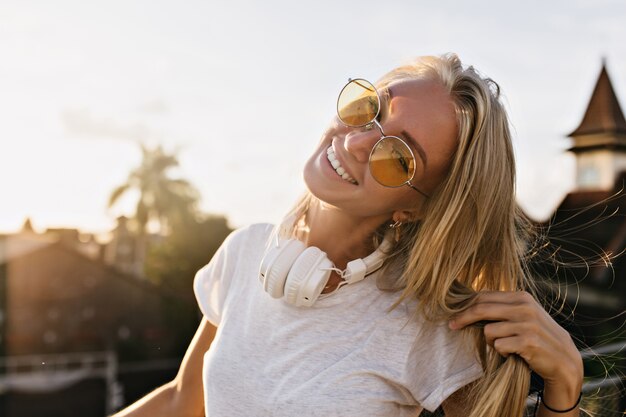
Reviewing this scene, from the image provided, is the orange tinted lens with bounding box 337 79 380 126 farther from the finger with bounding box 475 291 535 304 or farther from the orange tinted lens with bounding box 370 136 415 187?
the finger with bounding box 475 291 535 304

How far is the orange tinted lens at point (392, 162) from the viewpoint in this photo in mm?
1980

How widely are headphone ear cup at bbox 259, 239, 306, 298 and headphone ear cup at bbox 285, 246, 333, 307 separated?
2cm

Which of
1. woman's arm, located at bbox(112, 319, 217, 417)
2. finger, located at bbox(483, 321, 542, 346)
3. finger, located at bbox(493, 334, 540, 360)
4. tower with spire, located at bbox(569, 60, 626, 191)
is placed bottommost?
tower with spire, located at bbox(569, 60, 626, 191)

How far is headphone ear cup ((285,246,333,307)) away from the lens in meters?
2.05

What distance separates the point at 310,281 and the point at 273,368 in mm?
250

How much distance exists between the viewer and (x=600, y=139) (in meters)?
34.1

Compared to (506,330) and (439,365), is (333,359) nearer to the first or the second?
(439,365)

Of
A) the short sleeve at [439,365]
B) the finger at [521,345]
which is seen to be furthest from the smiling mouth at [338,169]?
the finger at [521,345]

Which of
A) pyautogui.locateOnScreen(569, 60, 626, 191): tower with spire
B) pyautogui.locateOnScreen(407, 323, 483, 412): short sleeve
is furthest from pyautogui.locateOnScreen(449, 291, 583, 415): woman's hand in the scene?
pyautogui.locateOnScreen(569, 60, 626, 191): tower with spire

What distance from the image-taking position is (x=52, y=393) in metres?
35.2

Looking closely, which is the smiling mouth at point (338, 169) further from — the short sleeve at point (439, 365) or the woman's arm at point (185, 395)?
the woman's arm at point (185, 395)

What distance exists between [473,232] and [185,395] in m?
1.02

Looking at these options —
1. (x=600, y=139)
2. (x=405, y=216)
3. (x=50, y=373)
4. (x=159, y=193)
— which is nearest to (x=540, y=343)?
(x=405, y=216)

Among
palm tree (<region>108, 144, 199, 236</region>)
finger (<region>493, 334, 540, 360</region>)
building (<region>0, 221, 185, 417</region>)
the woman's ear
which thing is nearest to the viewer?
finger (<region>493, 334, 540, 360</region>)
